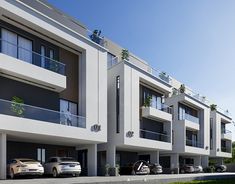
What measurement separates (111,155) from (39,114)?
1157 cm

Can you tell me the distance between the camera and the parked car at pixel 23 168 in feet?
83.4

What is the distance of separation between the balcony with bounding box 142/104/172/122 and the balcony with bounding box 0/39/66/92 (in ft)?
44.6

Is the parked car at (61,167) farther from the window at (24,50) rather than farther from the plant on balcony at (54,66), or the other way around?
the window at (24,50)

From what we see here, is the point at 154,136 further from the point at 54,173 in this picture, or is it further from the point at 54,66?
the point at 54,66

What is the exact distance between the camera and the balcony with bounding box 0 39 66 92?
83.9 ft

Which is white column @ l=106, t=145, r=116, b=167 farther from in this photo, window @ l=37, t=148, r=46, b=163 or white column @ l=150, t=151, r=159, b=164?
white column @ l=150, t=151, r=159, b=164

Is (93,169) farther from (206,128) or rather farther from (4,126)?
(206,128)

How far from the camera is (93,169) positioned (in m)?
33.8

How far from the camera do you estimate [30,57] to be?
28.2 meters

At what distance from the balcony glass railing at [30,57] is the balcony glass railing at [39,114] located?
3411mm

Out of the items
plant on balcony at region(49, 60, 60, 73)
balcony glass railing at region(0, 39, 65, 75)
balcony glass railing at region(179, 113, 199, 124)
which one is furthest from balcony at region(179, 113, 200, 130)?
balcony glass railing at region(0, 39, 65, 75)

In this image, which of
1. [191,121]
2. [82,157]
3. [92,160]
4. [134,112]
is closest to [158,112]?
[134,112]

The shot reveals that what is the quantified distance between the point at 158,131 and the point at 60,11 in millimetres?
19852

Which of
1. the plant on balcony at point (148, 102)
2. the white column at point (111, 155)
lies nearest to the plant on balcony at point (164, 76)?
the plant on balcony at point (148, 102)
